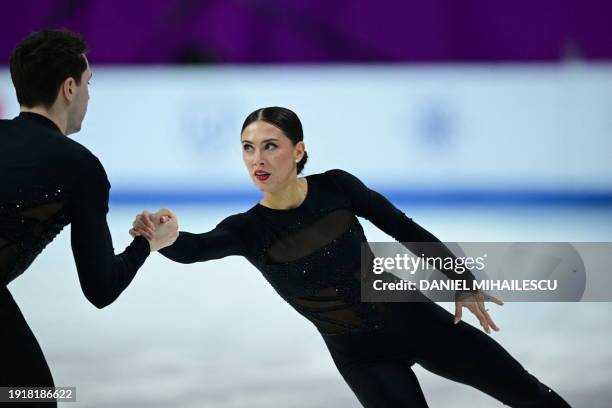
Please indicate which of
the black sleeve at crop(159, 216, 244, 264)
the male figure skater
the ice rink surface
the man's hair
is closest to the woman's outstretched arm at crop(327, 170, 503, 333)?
the ice rink surface

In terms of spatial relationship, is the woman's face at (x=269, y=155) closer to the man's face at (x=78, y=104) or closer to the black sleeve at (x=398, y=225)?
the black sleeve at (x=398, y=225)

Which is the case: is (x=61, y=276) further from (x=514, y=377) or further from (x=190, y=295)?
(x=514, y=377)

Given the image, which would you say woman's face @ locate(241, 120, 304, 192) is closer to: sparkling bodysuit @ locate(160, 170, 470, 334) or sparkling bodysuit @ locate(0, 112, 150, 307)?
sparkling bodysuit @ locate(160, 170, 470, 334)

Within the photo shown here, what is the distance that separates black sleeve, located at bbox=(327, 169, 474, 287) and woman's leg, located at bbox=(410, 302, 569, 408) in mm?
185

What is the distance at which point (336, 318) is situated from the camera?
2.92 metres

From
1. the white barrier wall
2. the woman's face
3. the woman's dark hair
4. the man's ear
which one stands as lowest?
the man's ear

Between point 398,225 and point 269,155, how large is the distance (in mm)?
491

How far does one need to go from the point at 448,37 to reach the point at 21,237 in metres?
7.34

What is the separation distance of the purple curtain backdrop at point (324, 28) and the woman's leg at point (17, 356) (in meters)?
6.86

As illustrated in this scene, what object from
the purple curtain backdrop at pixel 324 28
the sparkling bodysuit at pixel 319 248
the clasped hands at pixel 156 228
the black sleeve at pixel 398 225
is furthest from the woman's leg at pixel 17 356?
the purple curtain backdrop at pixel 324 28

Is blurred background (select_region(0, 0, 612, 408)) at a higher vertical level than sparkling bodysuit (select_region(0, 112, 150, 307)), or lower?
higher

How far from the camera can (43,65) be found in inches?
89.5

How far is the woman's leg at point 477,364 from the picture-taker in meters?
2.84

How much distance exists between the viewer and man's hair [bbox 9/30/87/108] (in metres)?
2.28
